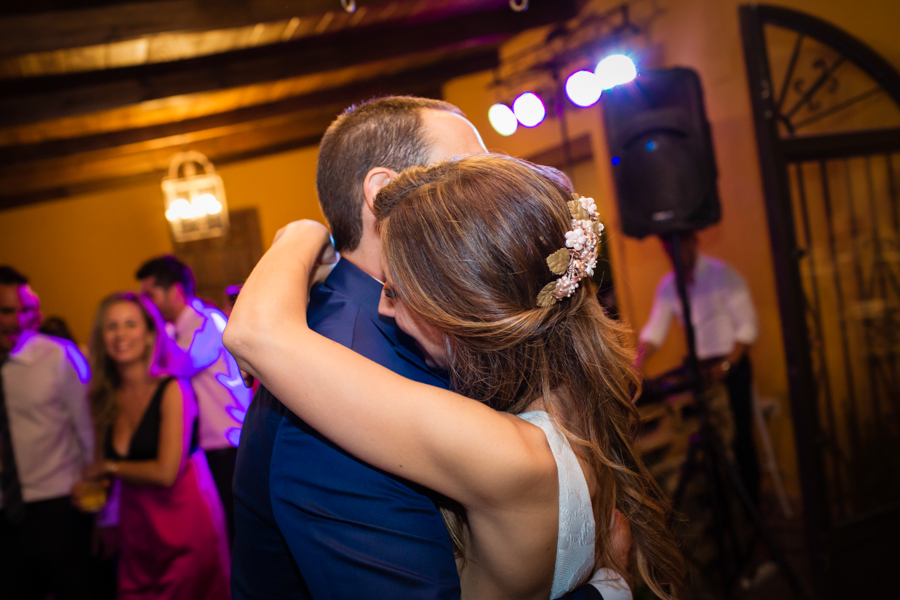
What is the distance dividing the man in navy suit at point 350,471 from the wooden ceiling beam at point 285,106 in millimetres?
3842

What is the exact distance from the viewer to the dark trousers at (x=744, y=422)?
3.53 meters

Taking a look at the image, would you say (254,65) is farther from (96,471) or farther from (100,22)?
(96,471)

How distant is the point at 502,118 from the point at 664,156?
1.50 metres

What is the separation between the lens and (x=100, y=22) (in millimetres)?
2910

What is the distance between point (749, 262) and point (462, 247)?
12.2ft

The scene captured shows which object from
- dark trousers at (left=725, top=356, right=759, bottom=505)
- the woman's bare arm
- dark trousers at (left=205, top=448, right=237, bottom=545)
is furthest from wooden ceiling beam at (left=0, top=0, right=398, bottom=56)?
dark trousers at (left=725, top=356, right=759, bottom=505)

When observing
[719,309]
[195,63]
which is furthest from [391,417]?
[195,63]

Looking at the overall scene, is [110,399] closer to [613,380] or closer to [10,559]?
[10,559]

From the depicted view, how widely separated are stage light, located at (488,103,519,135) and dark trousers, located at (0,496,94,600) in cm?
316

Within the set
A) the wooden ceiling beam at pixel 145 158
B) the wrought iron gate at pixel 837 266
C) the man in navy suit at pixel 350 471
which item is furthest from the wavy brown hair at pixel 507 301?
the wooden ceiling beam at pixel 145 158

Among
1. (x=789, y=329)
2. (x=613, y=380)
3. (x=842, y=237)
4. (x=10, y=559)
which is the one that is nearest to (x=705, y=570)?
(x=789, y=329)

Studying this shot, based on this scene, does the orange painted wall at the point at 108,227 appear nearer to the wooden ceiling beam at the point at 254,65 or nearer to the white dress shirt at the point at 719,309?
the wooden ceiling beam at the point at 254,65

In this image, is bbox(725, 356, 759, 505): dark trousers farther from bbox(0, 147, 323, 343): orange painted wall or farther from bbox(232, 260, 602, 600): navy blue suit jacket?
bbox(0, 147, 323, 343): orange painted wall

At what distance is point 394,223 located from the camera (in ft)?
3.09
